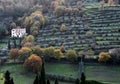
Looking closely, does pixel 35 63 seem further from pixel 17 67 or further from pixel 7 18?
pixel 7 18

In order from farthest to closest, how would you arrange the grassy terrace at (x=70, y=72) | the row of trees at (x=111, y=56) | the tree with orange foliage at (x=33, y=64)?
the row of trees at (x=111, y=56) → the tree with orange foliage at (x=33, y=64) → the grassy terrace at (x=70, y=72)

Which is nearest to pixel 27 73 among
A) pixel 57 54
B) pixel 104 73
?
pixel 57 54

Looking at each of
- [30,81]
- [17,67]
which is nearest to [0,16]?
[17,67]

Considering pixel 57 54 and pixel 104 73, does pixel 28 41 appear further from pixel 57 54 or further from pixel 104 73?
pixel 104 73

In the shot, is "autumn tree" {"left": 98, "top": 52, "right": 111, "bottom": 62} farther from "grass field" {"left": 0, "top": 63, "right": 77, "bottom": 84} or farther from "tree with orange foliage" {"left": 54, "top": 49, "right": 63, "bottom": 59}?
"tree with orange foliage" {"left": 54, "top": 49, "right": 63, "bottom": 59}

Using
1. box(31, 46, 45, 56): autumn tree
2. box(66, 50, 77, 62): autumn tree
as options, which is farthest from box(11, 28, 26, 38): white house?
box(66, 50, 77, 62): autumn tree

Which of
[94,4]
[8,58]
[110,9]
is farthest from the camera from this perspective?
[94,4]

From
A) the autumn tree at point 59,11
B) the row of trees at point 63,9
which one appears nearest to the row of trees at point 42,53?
the autumn tree at point 59,11

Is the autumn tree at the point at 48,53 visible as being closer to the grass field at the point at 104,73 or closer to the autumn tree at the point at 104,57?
the grass field at the point at 104,73
